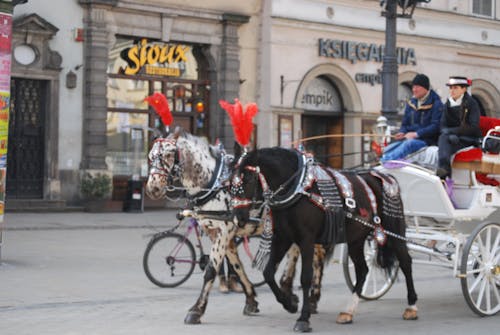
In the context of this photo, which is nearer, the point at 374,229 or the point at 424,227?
the point at 374,229

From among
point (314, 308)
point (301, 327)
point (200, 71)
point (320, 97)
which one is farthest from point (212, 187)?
point (320, 97)

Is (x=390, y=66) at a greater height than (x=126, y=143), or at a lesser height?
greater

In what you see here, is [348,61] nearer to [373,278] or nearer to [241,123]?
[373,278]

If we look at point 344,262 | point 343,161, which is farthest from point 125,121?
point 344,262

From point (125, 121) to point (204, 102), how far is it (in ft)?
9.47

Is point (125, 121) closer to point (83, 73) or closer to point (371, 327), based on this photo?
point (83, 73)

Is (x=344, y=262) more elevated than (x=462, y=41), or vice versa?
(x=462, y=41)

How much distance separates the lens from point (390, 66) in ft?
62.1

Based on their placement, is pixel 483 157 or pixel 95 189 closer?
pixel 483 157

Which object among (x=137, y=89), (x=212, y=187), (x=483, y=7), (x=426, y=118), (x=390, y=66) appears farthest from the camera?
(x=483, y=7)

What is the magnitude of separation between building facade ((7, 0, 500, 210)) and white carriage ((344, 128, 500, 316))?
1042cm

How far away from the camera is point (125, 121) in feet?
92.7

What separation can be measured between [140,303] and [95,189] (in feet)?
51.7

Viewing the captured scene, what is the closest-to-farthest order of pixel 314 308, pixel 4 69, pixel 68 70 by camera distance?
pixel 314 308
pixel 4 69
pixel 68 70
